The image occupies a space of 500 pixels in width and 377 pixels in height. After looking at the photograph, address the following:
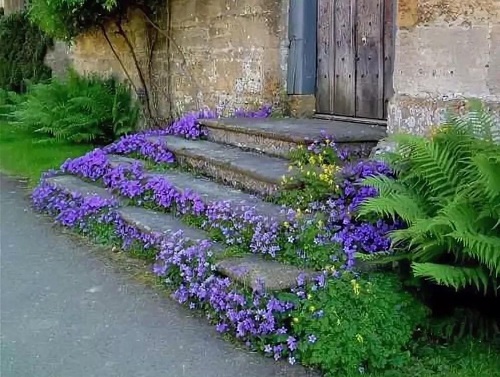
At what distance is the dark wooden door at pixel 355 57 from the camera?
603cm

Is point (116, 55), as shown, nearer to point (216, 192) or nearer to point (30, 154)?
point (30, 154)

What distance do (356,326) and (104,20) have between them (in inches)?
279

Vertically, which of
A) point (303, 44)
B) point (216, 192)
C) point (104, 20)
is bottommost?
point (216, 192)

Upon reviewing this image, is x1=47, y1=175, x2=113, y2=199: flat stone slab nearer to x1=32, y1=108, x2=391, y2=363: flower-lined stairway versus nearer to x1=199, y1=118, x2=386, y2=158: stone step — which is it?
x1=32, y1=108, x2=391, y2=363: flower-lined stairway

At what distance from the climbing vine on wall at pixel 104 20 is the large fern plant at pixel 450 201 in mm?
5475

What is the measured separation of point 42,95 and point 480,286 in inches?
280

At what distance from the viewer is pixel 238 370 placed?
10.7 feet

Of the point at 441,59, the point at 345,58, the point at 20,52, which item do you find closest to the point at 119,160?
the point at 345,58

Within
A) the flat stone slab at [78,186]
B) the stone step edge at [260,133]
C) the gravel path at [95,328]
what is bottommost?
the gravel path at [95,328]

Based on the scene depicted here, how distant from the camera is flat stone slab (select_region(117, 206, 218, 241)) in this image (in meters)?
4.64

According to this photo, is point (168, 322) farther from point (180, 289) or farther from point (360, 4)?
point (360, 4)

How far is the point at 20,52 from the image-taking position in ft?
42.5

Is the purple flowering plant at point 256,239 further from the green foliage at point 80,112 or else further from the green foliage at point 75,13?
the green foliage at point 75,13

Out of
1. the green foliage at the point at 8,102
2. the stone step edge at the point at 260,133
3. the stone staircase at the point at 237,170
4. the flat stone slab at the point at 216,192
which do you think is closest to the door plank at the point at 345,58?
the stone staircase at the point at 237,170
